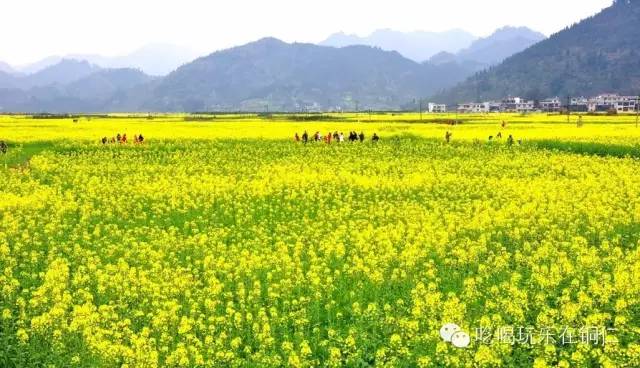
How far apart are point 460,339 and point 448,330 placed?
45 cm

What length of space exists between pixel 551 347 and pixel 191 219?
571 inches

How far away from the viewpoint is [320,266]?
47.1 feet

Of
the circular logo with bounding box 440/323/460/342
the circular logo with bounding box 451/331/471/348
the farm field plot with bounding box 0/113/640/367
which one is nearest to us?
the circular logo with bounding box 451/331/471/348

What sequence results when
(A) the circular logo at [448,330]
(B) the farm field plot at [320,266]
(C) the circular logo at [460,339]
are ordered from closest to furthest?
(C) the circular logo at [460,339]
(A) the circular logo at [448,330]
(B) the farm field plot at [320,266]

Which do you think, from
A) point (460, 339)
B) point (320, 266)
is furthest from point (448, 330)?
point (320, 266)

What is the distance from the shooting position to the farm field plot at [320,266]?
10250 millimetres

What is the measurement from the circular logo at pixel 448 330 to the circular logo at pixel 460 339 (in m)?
0.08

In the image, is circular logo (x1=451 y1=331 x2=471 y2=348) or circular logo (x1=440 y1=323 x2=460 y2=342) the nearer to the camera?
circular logo (x1=451 y1=331 x2=471 y2=348)

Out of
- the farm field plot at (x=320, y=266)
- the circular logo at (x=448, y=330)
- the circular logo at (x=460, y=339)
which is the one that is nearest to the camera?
the circular logo at (x=460, y=339)

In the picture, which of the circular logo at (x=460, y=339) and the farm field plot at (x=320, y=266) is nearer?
the circular logo at (x=460, y=339)

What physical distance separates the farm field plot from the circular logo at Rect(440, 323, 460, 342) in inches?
5.8

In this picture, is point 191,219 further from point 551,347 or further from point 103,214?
point 551,347

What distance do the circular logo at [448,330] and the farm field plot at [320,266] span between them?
146 millimetres

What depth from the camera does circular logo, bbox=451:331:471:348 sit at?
9.73 metres
